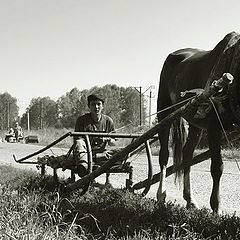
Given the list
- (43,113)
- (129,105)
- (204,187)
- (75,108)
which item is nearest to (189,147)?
(204,187)

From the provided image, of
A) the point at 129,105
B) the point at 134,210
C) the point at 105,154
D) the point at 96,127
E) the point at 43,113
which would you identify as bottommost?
the point at 134,210

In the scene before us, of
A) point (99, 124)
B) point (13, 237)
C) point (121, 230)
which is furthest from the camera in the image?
point (99, 124)

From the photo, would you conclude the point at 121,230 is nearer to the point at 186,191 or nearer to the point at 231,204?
the point at 186,191

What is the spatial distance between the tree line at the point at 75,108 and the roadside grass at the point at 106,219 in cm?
6857

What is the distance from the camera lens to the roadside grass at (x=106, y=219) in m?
3.78

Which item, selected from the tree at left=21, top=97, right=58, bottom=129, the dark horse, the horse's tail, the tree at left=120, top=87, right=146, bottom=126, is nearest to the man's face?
the dark horse

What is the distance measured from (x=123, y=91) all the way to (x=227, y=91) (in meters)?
90.1

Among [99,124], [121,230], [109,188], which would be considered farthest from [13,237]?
[99,124]

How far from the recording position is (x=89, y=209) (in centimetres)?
525

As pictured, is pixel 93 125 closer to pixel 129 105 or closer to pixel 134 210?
pixel 134 210

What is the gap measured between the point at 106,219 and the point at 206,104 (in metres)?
1.56

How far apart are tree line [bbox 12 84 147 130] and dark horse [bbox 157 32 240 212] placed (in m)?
66.8

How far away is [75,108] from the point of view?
310 feet

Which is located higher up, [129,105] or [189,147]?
[129,105]
